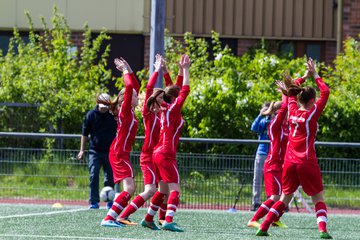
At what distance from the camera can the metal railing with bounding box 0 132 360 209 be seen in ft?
56.6

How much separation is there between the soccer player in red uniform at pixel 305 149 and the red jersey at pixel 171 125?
52.7 inches

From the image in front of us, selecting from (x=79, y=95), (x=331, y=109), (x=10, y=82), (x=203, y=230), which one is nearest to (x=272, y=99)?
(x=331, y=109)

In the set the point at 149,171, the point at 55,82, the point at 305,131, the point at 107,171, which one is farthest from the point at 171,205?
the point at 55,82

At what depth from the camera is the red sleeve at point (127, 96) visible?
1311cm

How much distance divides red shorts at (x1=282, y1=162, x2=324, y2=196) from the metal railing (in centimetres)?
469

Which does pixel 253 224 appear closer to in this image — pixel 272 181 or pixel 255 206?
pixel 272 181

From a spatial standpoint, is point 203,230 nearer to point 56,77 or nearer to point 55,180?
point 55,180

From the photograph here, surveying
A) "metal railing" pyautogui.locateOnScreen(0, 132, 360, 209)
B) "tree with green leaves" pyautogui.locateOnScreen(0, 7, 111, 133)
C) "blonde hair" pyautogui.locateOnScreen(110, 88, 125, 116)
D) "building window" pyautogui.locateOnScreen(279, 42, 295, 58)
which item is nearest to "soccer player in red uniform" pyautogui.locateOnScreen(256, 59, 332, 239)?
"blonde hair" pyautogui.locateOnScreen(110, 88, 125, 116)

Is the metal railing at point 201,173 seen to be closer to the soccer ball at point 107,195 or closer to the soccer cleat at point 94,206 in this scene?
the soccer cleat at point 94,206

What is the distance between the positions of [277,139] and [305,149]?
64.4 inches

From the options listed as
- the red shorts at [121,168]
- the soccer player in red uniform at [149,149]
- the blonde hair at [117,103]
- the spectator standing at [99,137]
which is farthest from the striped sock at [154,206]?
the spectator standing at [99,137]

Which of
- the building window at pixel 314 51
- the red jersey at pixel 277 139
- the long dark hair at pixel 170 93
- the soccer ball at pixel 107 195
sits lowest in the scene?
the soccer ball at pixel 107 195

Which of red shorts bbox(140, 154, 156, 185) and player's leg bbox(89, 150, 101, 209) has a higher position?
red shorts bbox(140, 154, 156, 185)

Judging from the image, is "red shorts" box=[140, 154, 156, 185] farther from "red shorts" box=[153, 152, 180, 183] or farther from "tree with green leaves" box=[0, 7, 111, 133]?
"tree with green leaves" box=[0, 7, 111, 133]
